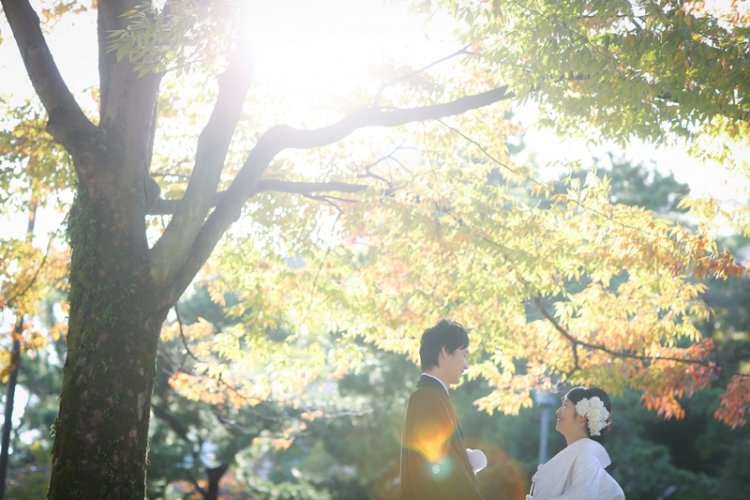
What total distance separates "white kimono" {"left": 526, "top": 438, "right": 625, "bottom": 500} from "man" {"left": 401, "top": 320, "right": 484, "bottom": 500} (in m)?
1.24

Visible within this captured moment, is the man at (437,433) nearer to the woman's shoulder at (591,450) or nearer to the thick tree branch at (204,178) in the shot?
the woman's shoulder at (591,450)

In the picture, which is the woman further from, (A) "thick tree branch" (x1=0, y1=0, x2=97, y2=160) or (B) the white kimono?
(A) "thick tree branch" (x1=0, y1=0, x2=97, y2=160)

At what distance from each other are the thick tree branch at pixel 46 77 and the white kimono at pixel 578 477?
466 cm

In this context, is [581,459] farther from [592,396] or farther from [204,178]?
[204,178]

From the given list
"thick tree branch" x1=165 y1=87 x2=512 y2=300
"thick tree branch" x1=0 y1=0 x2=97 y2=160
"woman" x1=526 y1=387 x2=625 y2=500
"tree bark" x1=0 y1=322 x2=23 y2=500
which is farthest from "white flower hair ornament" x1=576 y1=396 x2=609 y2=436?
"tree bark" x1=0 y1=322 x2=23 y2=500

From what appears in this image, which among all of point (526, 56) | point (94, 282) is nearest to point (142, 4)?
point (94, 282)

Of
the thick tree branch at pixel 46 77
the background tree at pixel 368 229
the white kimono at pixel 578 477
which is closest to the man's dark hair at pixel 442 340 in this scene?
the white kimono at pixel 578 477

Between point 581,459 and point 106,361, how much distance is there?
3.78 meters

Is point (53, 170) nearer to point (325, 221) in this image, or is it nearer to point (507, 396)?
point (325, 221)

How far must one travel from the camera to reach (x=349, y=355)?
12.3 meters

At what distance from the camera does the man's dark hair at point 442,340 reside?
4953 millimetres

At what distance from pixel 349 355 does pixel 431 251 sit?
2721 millimetres

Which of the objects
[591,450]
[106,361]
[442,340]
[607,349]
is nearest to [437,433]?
[442,340]

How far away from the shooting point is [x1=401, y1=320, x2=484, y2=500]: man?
4.67 metres
